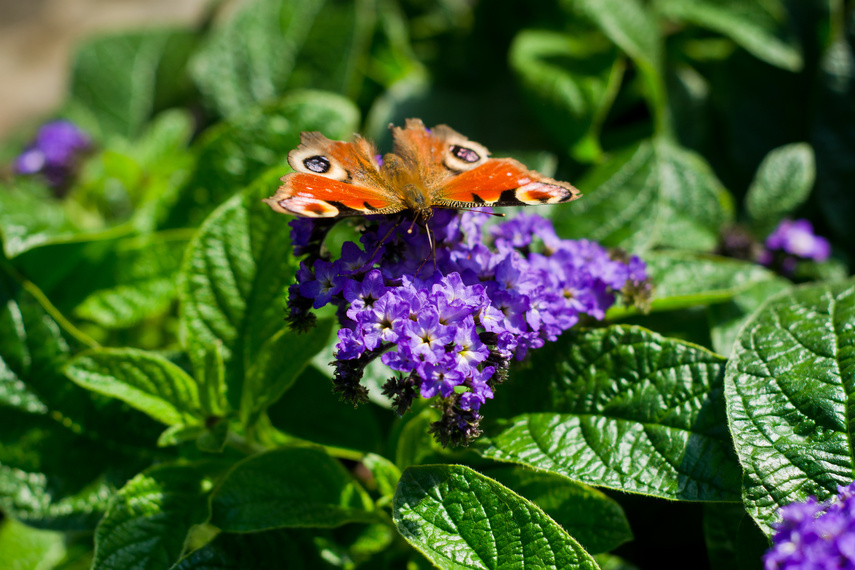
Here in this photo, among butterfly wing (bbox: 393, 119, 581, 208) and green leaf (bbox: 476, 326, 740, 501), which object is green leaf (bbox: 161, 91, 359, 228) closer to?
butterfly wing (bbox: 393, 119, 581, 208)

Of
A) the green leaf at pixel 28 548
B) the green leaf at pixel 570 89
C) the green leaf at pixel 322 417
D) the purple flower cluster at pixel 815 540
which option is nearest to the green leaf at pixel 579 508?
the purple flower cluster at pixel 815 540

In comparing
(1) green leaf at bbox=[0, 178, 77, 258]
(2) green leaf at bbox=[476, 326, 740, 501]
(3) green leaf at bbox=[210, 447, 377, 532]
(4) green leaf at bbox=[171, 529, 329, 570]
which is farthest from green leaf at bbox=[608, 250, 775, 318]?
(1) green leaf at bbox=[0, 178, 77, 258]

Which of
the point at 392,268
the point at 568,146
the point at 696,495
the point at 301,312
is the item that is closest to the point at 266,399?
the point at 301,312

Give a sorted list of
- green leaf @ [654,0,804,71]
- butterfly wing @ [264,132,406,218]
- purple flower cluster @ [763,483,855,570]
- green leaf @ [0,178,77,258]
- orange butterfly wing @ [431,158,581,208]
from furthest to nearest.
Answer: green leaf @ [654,0,804,71], green leaf @ [0,178,77,258], orange butterfly wing @ [431,158,581,208], butterfly wing @ [264,132,406,218], purple flower cluster @ [763,483,855,570]

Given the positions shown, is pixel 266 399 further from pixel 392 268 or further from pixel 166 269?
pixel 166 269

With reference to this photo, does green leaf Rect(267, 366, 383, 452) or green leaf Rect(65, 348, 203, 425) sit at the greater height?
green leaf Rect(65, 348, 203, 425)

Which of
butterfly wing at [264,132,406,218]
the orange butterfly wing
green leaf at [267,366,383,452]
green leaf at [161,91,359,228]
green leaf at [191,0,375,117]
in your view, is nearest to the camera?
butterfly wing at [264,132,406,218]
